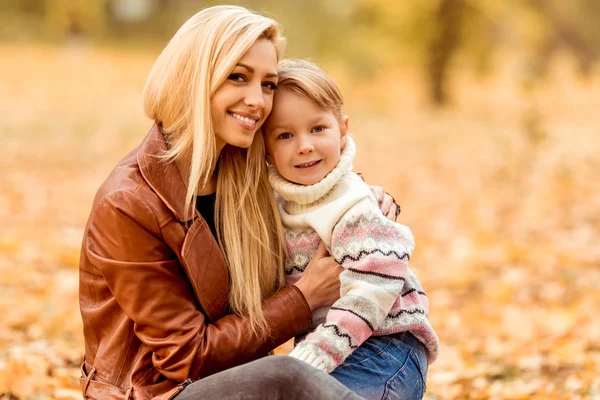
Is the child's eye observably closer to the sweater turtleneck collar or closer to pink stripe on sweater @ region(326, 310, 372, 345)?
the sweater turtleneck collar

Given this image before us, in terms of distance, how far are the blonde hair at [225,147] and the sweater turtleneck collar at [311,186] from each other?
7 centimetres

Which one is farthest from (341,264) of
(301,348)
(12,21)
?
(12,21)

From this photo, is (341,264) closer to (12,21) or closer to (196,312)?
(196,312)

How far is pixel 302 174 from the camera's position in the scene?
8.65 feet

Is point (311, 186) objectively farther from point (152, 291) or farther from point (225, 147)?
point (152, 291)

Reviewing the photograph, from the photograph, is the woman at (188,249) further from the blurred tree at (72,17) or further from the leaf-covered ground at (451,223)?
the blurred tree at (72,17)

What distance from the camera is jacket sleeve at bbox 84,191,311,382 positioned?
232 centimetres

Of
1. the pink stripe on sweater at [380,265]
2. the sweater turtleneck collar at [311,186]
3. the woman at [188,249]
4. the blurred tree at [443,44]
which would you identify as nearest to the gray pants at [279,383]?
the woman at [188,249]

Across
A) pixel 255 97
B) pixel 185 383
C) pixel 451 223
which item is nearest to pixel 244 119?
pixel 255 97

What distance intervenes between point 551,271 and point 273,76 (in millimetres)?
3866

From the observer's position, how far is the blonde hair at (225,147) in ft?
7.95

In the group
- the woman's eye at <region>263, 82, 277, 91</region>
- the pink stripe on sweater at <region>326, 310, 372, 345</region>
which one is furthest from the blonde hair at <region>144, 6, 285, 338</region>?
the pink stripe on sweater at <region>326, 310, 372, 345</region>

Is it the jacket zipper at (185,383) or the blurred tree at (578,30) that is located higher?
the blurred tree at (578,30)

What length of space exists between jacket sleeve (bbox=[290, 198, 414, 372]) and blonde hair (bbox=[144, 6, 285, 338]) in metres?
0.20
